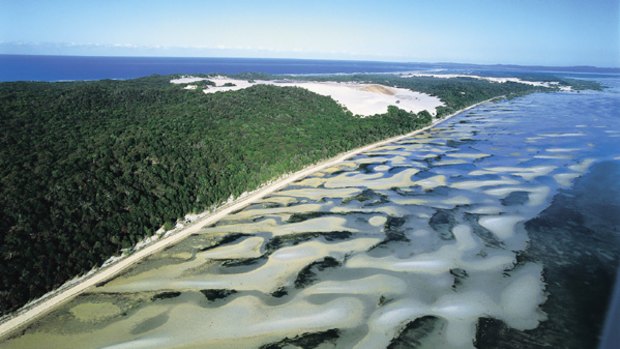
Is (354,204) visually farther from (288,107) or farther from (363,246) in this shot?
(288,107)

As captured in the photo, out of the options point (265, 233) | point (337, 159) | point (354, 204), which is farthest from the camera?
point (337, 159)

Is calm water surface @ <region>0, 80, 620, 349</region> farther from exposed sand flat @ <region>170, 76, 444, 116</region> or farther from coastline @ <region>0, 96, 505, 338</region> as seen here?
exposed sand flat @ <region>170, 76, 444, 116</region>

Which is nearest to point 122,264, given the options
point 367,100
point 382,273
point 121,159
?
point 121,159

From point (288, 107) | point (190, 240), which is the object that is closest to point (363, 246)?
point (190, 240)

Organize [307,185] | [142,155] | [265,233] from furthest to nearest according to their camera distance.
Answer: [307,185] < [142,155] < [265,233]

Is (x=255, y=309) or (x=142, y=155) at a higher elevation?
(x=142, y=155)

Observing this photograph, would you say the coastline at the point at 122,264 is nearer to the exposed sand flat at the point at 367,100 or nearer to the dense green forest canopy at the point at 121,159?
the dense green forest canopy at the point at 121,159
